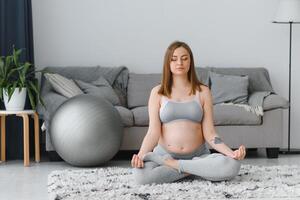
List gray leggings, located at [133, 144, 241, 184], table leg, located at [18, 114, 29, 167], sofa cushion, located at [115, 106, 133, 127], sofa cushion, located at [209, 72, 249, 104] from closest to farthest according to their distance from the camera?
gray leggings, located at [133, 144, 241, 184]
table leg, located at [18, 114, 29, 167]
sofa cushion, located at [115, 106, 133, 127]
sofa cushion, located at [209, 72, 249, 104]

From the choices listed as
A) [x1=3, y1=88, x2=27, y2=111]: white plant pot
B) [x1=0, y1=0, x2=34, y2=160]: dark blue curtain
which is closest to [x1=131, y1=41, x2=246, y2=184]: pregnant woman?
[x1=3, y1=88, x2=27, y2=111]: white plant pot

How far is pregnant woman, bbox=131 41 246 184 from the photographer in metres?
4.27

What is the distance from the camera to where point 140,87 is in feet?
20.9

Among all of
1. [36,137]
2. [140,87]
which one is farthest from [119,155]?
[36,137]

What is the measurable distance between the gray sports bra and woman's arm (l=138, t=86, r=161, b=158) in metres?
0.05

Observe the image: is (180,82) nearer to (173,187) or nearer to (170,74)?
(170,74)

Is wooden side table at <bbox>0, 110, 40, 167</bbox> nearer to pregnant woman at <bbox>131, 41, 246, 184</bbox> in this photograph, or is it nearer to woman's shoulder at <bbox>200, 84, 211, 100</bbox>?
pregnant woman at <bbox>131, 41, 246, 184</bbox>

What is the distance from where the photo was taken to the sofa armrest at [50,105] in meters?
5.71

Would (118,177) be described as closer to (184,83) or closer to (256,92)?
(184,83)

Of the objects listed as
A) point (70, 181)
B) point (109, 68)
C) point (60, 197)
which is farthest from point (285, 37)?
point (60, 197)

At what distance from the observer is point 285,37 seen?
685cm

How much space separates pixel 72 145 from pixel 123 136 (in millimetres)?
701

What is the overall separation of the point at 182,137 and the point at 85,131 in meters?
1.11

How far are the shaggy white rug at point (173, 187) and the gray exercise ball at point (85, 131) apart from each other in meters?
0.39
